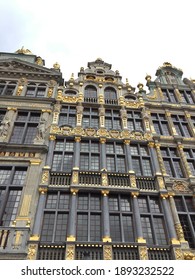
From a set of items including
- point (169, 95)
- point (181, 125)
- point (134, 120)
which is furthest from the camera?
point (169, 95)

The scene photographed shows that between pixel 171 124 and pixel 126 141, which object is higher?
pixel 171 124

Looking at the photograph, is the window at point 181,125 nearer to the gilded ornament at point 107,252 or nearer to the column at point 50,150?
the column at point 50,150

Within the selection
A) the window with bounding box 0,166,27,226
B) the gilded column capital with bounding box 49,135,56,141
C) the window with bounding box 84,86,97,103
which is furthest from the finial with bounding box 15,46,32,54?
the window with bounding box 0,166,27,226

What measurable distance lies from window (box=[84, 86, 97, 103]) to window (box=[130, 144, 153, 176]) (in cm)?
597

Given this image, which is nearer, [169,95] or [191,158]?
[191,158]

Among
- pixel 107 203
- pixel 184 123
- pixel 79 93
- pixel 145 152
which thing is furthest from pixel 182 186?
pixel 79 93

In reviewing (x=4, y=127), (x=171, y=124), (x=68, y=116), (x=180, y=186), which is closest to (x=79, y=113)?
(x=68, y=116)

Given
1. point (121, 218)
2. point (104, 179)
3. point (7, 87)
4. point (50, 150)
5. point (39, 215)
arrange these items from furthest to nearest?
point (7, 87) → point (50, 150) → point (104, 179) → point (121, 218) → point (39, 215)

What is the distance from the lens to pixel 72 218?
14.6 meters

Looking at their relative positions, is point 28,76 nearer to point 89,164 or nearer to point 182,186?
point 89,164

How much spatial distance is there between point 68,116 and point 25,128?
360 centimetres

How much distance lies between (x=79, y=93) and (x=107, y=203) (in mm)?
11084

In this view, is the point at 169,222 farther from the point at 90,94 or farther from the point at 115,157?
the point at 90,94
